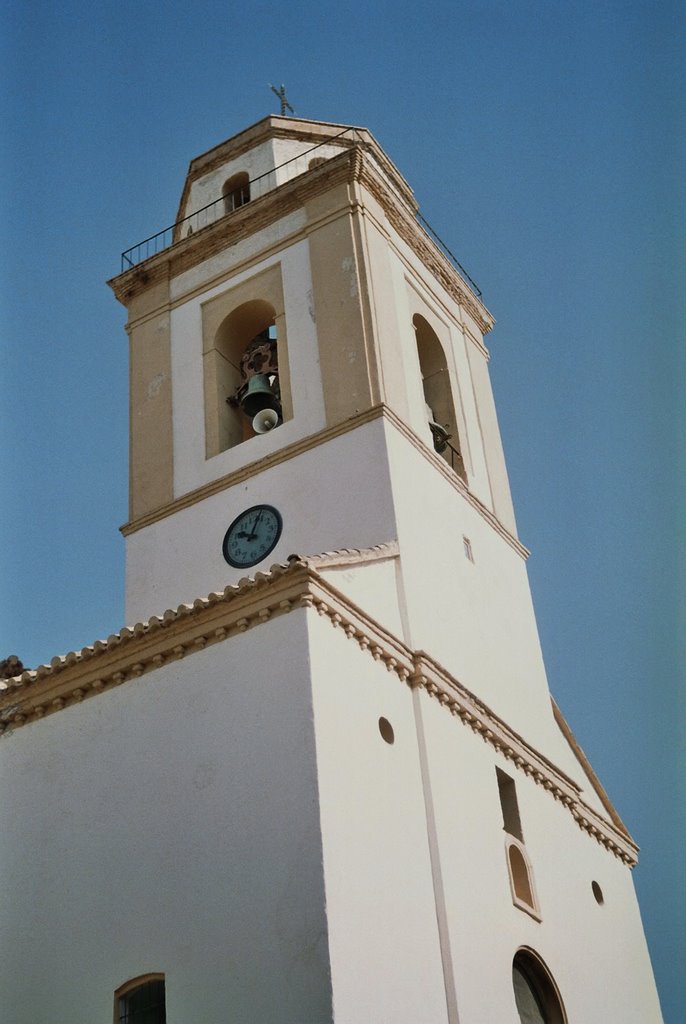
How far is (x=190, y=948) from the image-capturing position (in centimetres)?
1123

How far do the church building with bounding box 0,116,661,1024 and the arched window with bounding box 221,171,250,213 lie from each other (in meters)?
0.81

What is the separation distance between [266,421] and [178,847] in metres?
6.56

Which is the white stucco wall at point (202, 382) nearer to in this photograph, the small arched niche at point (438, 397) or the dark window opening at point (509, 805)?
the small arched niche at point (438, 397)

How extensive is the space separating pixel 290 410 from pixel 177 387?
6.74 ft

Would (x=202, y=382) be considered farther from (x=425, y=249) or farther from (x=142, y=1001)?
(x=142, y=1001)

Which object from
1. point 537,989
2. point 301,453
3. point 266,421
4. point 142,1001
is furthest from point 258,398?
point 142,1001

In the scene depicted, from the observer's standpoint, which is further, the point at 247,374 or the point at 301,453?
the point at 247,374

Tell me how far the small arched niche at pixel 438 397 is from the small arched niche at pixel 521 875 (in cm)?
507

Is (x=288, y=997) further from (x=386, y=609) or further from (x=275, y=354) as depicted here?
(x=275, y=354)

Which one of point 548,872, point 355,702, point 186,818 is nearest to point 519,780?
point 548,872

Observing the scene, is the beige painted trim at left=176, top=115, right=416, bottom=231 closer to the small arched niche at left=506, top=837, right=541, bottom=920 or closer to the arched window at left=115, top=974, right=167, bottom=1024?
the small arched niche at left=506, top=837, right=541, bottom=920

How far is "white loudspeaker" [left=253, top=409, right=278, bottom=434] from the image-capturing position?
1708 cm

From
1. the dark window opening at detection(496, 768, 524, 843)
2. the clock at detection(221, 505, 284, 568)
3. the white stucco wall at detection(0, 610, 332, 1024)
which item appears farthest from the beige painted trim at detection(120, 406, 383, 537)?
the dark window opening at detection(496, 768, 524, 843)

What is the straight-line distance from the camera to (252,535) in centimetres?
1584
